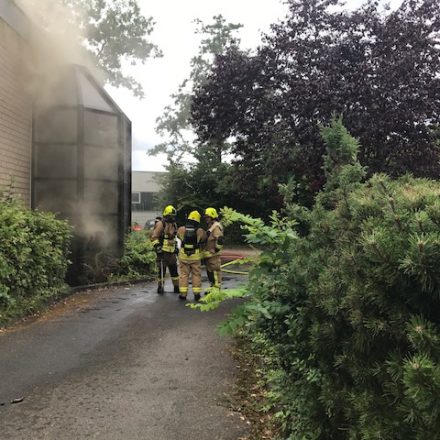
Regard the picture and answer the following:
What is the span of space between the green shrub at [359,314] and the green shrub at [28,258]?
4578 millimetres

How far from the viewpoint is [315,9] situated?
43.8 feet

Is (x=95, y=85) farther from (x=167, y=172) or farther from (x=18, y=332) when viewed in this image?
(x=167, y=172)

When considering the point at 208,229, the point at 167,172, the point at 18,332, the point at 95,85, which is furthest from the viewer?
the point at 167,172

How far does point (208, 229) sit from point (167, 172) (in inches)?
753

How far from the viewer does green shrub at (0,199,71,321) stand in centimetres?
693

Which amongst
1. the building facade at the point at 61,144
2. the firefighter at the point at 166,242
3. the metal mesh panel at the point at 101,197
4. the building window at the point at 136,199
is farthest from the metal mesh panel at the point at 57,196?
the building window at the point at 136,199

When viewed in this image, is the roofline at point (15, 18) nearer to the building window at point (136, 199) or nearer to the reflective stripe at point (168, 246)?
the reflective stripe at point (168, 246)

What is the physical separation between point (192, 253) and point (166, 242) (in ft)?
3.49

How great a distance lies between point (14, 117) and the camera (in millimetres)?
10031

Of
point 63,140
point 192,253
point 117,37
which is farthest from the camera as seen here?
point 117,37

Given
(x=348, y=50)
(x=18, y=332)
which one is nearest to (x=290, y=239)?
(x=18, y=332)

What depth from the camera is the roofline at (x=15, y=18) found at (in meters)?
9.54

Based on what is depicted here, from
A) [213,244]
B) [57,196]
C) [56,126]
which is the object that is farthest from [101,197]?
[213,244]

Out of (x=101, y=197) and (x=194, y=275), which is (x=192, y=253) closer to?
(x=194, y=275)
